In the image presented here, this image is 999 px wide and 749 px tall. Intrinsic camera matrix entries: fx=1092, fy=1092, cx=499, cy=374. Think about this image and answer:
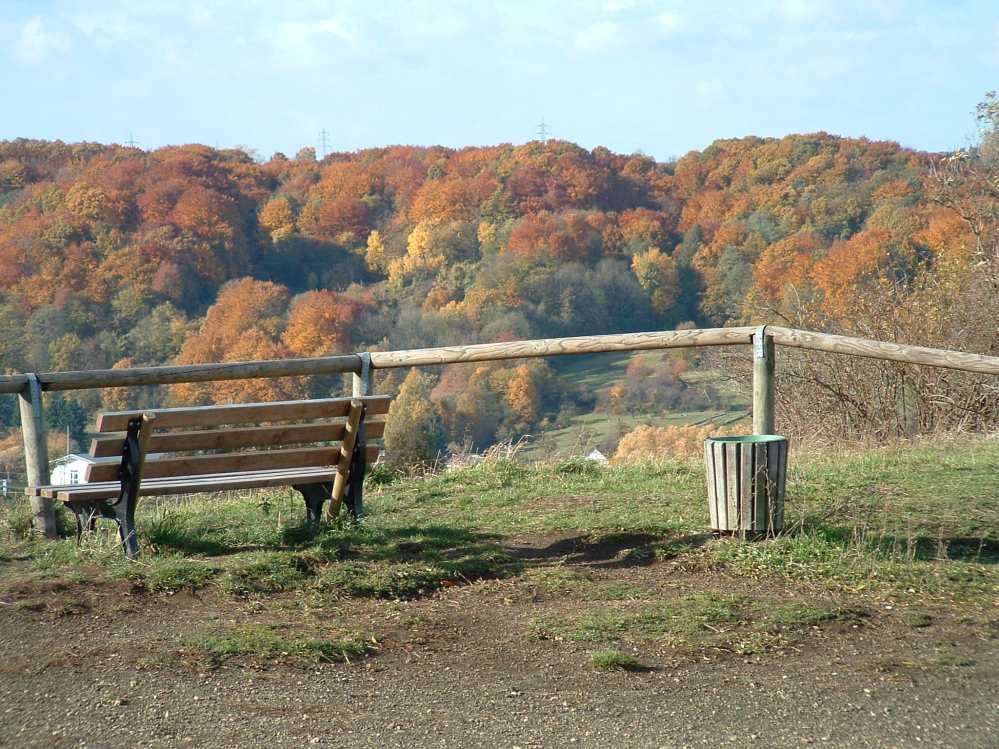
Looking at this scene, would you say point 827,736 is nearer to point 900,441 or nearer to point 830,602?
point 830,602

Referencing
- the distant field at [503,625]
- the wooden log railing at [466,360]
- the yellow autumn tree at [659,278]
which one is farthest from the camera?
the yellow autumn tree at [659,278]

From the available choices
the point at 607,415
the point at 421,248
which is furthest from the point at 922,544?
the point at 421,248

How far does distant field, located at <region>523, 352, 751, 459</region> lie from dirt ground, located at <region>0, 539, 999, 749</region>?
4873 mm

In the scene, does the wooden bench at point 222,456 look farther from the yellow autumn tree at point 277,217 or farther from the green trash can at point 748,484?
the yellow autumn tree at point 277,217

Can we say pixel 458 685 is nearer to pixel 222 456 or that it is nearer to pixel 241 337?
pixel 222 456

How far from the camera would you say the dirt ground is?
3.24 meters

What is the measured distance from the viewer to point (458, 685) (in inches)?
145

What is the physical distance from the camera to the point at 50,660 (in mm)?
3811

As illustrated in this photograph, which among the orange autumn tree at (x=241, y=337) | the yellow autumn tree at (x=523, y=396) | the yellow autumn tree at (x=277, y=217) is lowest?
the yellow autumn tree at (x=523, y=396)

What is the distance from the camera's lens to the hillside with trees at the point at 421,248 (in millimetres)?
32531

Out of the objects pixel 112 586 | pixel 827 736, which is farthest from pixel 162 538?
pixel 827 736

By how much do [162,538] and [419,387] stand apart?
79.5 feet

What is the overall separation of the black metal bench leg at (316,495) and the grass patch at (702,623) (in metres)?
1.82

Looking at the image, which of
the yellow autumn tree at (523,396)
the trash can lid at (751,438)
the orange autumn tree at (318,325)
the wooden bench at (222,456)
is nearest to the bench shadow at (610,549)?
the trash can lid at (751,438)
